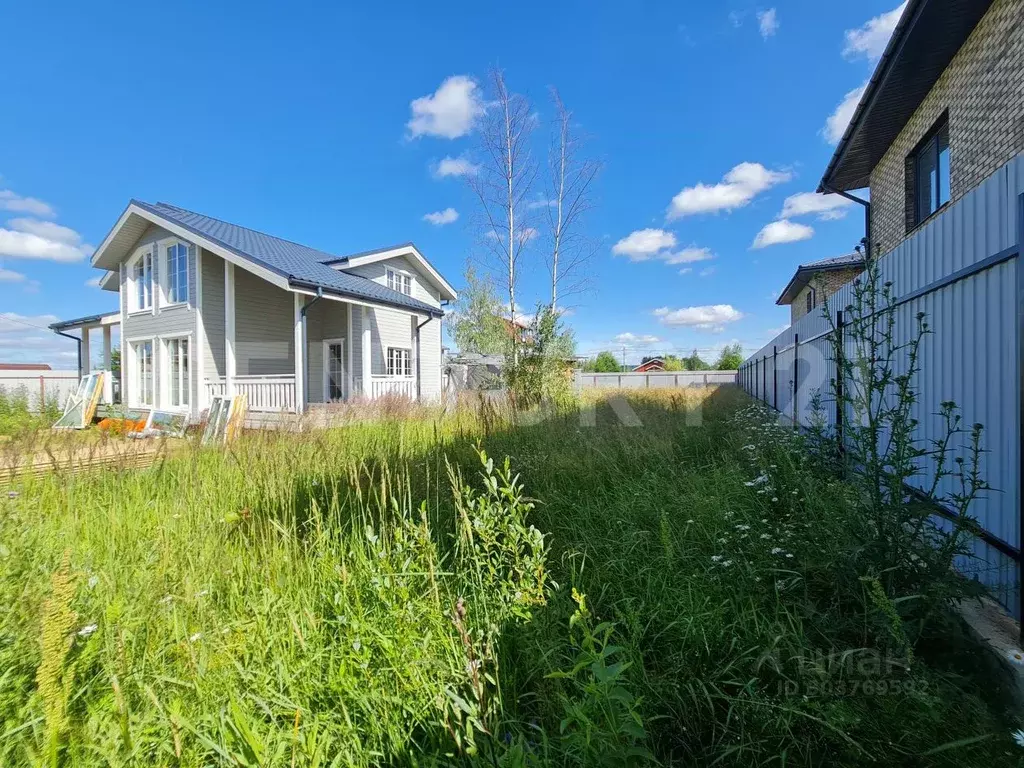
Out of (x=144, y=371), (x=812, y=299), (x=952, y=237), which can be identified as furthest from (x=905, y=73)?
(x=144, y=371)

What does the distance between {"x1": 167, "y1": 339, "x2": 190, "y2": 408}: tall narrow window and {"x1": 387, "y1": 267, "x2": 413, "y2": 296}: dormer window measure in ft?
20.6

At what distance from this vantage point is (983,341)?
1.93 m

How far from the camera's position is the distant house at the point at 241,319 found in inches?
374

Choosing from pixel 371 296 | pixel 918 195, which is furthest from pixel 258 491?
pixel 918 195

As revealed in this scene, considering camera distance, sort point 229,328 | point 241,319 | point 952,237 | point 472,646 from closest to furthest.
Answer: point 472,646
point 952,237
point 229,328
point 241,319

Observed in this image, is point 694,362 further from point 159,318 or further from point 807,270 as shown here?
point 159,318

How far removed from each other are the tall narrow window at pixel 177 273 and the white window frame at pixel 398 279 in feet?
18.4

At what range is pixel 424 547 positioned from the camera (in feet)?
5.88

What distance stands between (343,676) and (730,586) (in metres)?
1.66

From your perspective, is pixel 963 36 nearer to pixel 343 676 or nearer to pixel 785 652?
pixel 785 652

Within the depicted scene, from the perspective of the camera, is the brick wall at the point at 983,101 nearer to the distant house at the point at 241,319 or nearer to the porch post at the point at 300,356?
the porch post at the point at 300,356

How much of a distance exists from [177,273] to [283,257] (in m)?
2.59

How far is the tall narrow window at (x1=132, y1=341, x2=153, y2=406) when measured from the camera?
11.9m

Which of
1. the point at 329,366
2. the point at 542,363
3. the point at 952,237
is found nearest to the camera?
the point at 952,237
